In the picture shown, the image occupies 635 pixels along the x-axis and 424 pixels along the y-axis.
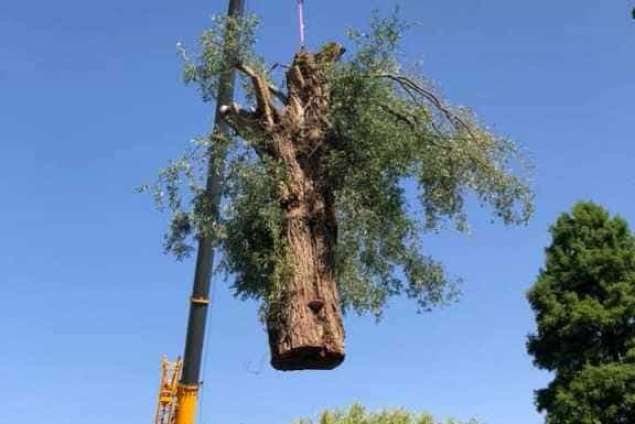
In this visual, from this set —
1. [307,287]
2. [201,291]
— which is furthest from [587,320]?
[307,287]

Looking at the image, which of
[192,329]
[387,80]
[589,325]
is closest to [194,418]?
[192,329]

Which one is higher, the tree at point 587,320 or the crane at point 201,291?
the tree at point 587,320

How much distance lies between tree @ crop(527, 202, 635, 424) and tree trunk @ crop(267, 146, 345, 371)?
2062 centimetres

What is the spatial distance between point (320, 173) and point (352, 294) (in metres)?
1.60

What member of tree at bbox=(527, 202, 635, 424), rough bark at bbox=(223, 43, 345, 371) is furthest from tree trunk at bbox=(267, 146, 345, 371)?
tree at bbox=(527, 202, 635, 424)

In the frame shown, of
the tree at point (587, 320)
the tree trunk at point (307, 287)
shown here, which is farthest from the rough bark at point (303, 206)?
the tree at point (587, 320)

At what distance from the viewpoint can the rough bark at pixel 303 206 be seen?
8.99 metres

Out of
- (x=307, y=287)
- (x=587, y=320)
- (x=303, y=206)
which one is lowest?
(x=307, y=287)

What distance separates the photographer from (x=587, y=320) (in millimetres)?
29344

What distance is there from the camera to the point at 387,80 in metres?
11.3

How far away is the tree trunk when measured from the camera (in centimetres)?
893

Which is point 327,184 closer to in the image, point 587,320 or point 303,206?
point 303,206

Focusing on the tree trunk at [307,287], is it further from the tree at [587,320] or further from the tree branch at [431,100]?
the tree at [587,320]

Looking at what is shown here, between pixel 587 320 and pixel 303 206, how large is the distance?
21.9 meters
